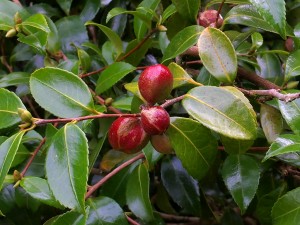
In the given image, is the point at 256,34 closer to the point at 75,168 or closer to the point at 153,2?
the point at 153,2

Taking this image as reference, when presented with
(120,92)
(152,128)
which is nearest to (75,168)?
(152,128)

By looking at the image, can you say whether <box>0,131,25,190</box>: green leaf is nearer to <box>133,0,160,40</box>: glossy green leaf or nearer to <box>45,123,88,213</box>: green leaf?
<box>45,123,88,213</box>: green leaf

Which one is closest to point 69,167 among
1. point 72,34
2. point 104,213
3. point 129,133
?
point 129,133

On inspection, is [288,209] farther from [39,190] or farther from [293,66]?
[39,190]

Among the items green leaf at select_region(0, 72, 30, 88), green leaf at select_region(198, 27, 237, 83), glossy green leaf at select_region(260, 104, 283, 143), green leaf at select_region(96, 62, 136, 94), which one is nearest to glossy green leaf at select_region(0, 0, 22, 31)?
green leaf at select_region(0, 72, 30, 88)

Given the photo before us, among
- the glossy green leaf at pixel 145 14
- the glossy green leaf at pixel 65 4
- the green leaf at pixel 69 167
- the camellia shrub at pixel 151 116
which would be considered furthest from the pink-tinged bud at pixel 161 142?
the glossy green leaf at pixel 65 4

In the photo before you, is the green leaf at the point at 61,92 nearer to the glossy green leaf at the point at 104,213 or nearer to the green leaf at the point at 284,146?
the glossy green leaf at the point at 104,213
